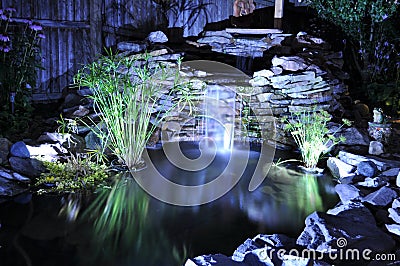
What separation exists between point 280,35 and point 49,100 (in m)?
3.86

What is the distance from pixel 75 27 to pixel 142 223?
4.27m

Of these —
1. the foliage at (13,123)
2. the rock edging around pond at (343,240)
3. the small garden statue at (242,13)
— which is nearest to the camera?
the rock edging around pond at (343,240)

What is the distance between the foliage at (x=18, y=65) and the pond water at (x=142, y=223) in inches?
86.5

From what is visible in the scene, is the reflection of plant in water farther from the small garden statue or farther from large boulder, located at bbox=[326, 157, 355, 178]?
the small garden statue

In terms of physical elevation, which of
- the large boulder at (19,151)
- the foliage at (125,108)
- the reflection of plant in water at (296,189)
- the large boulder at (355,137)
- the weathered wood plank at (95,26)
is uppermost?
the weathered wood plank at (95,26)

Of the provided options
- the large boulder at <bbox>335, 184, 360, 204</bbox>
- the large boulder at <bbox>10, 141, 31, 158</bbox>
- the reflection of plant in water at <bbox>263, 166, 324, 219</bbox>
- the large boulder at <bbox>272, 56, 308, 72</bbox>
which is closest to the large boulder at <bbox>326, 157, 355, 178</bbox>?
the reflection of plant in water at <bbox>263, 166, 324, 219</bbox>

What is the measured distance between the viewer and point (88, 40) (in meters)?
6.87

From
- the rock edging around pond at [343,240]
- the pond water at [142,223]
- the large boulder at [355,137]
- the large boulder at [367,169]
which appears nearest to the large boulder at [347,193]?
the rock edging around pond at [343,240]

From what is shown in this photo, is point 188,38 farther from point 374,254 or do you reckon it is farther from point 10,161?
point 374,254

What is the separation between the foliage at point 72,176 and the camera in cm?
410

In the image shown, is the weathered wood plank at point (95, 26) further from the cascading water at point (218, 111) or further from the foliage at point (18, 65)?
the cascading water at point (218, 111)

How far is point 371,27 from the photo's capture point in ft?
25.9

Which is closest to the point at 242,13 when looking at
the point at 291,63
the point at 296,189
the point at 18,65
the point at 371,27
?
the point at 291,63

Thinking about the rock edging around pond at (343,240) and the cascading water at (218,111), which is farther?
the cascading water at (218,111)
